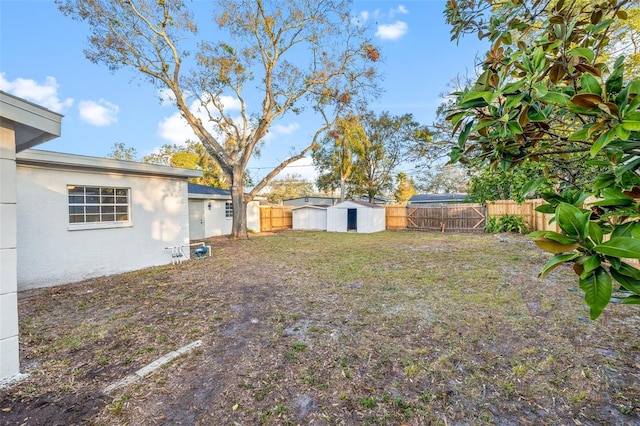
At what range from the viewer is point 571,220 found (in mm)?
807

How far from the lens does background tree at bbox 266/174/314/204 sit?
35594 mm

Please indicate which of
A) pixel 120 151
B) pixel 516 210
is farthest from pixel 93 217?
pixel 120 151

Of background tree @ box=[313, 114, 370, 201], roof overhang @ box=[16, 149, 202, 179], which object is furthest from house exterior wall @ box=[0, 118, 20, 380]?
background tree @ box=[313, 114, 370, 201]

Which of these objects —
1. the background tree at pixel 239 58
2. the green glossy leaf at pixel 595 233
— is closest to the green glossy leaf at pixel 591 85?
the green glossy leaf at pixel 595 233

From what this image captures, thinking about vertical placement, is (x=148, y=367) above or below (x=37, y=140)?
below

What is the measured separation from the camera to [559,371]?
2.59 metres

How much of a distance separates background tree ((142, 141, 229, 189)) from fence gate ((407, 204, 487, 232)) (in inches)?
602

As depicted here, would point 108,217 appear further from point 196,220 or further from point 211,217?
point 211,217

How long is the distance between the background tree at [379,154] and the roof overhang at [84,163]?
1705 centimetres

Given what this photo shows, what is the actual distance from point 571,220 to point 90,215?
7948 mm

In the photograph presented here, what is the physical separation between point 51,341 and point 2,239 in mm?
1542

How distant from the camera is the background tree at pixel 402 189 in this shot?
24320mm

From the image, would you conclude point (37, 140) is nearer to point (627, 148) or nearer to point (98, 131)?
point (627, 148)

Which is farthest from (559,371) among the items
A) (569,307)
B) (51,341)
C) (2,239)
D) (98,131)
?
(98,131)
